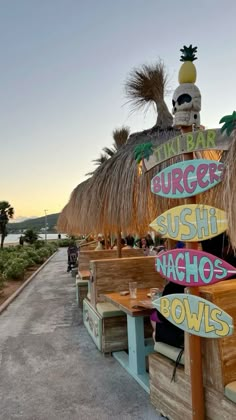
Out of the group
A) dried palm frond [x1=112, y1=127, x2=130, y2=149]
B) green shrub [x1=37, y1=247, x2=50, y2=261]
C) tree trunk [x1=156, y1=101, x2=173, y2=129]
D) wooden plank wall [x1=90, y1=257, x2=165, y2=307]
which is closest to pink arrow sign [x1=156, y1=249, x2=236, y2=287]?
wooden plank wall [x1=90, y1=257, x2=165, y2=307]

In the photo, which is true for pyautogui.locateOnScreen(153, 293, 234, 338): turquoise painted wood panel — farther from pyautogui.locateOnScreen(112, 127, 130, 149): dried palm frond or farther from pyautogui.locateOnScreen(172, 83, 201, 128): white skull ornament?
pyautogui.locateOnScreen(112, 127, 130, 149): dried palm frond

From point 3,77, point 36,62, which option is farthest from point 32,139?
point 36,62

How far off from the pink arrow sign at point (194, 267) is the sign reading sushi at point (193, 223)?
110mm

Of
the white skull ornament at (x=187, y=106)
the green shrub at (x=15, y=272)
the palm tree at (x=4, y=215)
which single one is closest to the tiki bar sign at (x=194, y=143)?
the white skull ornament at (x=187, y=106)

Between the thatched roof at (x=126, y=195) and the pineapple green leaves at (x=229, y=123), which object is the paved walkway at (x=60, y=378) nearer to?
the thatched roof at (x=126, y=195)

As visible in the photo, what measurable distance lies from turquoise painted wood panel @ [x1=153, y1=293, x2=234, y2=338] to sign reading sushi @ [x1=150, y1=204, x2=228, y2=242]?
40 cm

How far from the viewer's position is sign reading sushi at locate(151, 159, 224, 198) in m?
1.89

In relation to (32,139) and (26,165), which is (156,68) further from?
(26,165)

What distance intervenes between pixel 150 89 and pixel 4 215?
32270 millimetres

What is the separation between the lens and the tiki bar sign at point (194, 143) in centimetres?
188

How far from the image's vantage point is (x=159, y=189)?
93.1 inches

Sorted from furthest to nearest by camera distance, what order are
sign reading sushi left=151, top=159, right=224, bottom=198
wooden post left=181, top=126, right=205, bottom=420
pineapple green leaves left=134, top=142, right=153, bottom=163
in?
pineapple green leaves left=134, top=142, right=153, bottom=163, wooden post left=181, top=126, right=205, bottom=420, sign reading sushi left=151, top=159, right=224, bottom=198

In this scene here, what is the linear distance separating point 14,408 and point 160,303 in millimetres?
1681

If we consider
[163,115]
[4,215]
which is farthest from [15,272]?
[4,215]
